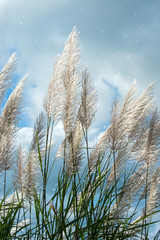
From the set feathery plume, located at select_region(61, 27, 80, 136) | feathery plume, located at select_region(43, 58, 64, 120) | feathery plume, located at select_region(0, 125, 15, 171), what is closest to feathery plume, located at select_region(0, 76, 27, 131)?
feathery plume, located at select_region(0, 125, 15, 171)

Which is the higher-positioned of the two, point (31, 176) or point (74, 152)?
point (74, 152)

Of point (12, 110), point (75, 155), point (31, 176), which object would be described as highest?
point (12, 110)

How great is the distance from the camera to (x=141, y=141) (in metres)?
2.15

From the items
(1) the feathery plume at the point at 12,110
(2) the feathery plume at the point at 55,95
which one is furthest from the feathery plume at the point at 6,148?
(2) the feathery plume at the point at 55,95

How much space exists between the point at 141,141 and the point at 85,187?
618 millimetres

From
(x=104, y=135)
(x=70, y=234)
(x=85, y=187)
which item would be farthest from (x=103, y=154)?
(x=70, y=234)

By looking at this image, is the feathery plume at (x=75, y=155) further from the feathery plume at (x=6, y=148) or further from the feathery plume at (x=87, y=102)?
the feathery plume at (x=6, y=148)

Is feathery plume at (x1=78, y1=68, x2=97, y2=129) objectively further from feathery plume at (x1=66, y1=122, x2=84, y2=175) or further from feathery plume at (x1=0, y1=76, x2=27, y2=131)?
feathery plume at (x1=0, y1=76, x2=27, y2=131)

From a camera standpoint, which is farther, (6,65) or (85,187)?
(6,65)

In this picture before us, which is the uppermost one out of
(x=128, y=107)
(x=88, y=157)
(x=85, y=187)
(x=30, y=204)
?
(x=128, y=107)

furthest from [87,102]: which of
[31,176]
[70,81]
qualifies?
[31,176]

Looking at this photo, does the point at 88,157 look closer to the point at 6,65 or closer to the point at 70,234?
the point at 70,234

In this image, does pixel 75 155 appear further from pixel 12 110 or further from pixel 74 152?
pixel 12 110

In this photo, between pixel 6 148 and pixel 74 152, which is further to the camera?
pixel 6 148
